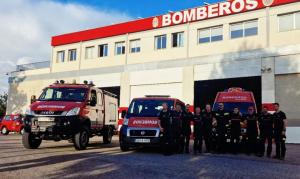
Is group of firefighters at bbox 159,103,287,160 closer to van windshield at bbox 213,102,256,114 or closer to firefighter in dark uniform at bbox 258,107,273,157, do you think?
firefighter in dark uniform at bbox 258,107,273,157

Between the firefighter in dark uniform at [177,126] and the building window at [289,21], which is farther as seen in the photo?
the building window at [289,21]

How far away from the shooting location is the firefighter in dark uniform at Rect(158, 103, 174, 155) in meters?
11.0

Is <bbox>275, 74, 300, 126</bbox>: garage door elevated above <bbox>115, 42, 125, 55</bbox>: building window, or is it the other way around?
<bbox>115, 42, 125, 55</bbox>: building window

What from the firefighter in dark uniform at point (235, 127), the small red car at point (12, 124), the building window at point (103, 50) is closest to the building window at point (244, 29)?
the building window at point (103, 50)

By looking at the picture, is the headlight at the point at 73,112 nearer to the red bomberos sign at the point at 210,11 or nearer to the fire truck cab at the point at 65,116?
the fire truck cab at the point at 65,116

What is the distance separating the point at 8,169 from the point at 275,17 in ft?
65.0

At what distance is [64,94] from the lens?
12477 mm

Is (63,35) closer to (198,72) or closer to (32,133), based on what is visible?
(198,72)

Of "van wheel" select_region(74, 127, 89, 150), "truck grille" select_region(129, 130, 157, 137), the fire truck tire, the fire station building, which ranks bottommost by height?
the fire truck tire

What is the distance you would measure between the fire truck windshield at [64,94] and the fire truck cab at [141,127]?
186 centimetres

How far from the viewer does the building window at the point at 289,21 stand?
21750 millimetres

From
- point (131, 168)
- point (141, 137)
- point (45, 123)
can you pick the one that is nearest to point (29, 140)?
point (45, 123)

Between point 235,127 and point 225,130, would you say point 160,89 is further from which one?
point 235,127

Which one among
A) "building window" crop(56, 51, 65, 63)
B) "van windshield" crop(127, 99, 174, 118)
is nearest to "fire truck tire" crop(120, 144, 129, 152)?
"van windshield" crop(127, 99, 174, 118)
